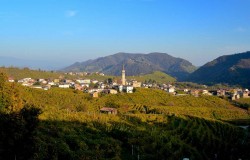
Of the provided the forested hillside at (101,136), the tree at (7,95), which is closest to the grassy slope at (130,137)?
the forested hillside at (101,136)

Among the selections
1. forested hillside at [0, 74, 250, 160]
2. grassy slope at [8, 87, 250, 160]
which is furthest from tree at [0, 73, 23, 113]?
grassy slope at [8, 87, 250, 160]

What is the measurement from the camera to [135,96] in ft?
254

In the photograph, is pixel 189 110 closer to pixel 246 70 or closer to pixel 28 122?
pixel 28 122

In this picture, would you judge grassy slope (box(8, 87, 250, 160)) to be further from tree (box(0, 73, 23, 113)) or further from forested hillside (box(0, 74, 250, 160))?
tree (box(0, 73, 23, 113))

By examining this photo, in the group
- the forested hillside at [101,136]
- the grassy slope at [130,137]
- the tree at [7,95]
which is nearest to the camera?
the forested hillside at [101,136]

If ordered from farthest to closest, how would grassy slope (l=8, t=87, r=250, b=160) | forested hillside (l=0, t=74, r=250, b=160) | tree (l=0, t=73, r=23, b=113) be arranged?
1. tree (l=0, t=73, r=23, b=113)
2. grassy slope (l=8, t=87, r=250, b=160)
3. forested hillside (l=0, t=74, r=250, b=160)

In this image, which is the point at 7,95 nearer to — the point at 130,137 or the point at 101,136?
the point at 101,136

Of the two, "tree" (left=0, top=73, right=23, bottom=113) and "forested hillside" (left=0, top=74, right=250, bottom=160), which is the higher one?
"tree" (left=0, top=73, right=23, bottom=113)

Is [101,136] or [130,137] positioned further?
[130,137]


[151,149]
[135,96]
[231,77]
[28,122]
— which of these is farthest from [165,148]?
[231,77]

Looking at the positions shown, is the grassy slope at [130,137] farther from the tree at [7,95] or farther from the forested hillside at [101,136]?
the tree at [7,95]

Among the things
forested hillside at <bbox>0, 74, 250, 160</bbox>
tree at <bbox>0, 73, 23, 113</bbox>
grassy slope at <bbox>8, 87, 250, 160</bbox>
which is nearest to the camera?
forested hillside at <bbox>0, 74, 250, 160</bbox>

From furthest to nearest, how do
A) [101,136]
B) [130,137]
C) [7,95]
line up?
[7,95] < [130,137] < [101,136]

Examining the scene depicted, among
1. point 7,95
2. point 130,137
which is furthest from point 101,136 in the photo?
point 7,95
